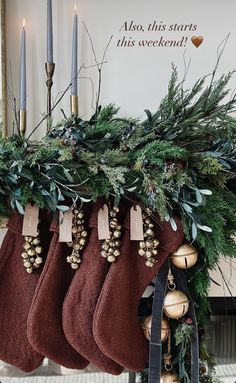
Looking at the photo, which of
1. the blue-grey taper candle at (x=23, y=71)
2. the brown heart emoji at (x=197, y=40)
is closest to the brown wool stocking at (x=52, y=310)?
the blue-grey taper candle at (x=23, y=71)

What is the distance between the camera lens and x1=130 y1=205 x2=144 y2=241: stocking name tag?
0.85 m

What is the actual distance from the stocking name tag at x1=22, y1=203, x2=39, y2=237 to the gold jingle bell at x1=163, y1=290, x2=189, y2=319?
0.92 feet

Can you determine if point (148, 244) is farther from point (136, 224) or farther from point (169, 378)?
point (169, 378)

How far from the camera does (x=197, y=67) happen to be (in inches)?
41.7

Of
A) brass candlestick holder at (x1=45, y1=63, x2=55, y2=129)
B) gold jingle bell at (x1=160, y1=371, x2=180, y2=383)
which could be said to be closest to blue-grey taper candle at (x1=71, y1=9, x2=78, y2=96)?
brass candlestick holder at (x1=45, y1=63, x2=55, y2=129)

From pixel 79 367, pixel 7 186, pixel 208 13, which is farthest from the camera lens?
pixel 208 13

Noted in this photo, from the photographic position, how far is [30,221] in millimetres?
865

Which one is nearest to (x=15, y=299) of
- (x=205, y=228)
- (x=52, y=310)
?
(x=52, y=310)

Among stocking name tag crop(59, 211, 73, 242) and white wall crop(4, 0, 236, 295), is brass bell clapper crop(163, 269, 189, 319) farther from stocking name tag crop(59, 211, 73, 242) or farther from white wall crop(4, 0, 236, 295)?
white wall crop(4, 0, 236, 295)

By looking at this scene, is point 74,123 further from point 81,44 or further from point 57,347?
point 57,347

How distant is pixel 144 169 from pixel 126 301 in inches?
10.4

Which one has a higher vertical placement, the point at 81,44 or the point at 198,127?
the point at 81,44

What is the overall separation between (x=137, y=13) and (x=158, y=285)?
0.60 metres

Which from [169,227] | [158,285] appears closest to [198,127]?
[169,227]
